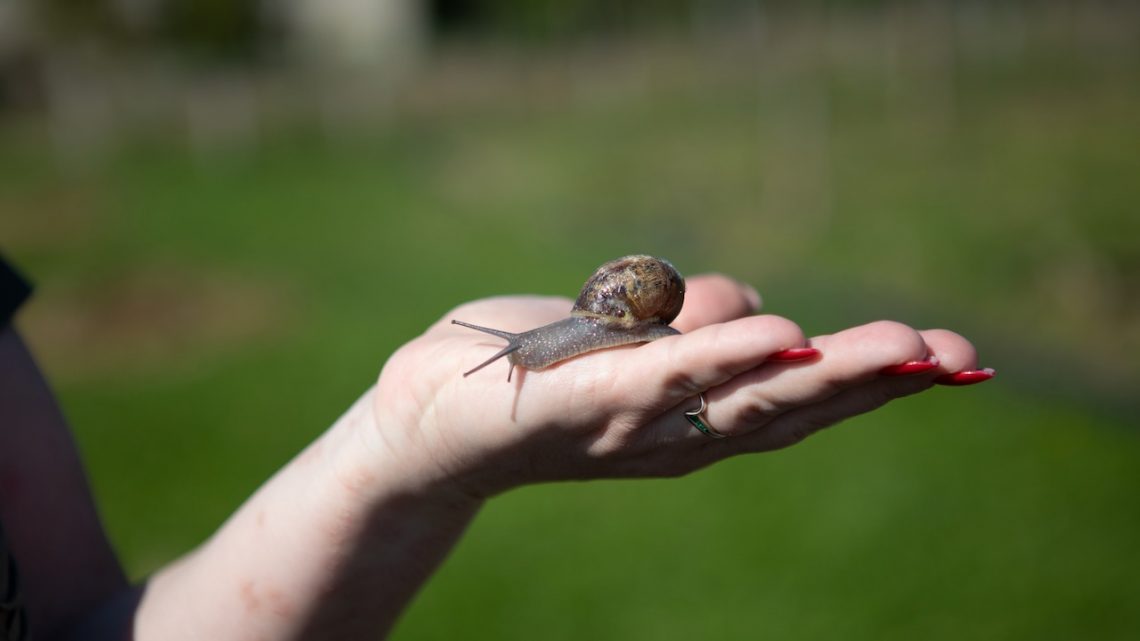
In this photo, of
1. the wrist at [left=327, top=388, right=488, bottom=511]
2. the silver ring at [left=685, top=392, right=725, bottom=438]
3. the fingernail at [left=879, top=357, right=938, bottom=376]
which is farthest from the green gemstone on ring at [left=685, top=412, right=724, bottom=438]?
the wrist at [left=327, top=388, right=488, bottom=511]

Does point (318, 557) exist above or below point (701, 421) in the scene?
below

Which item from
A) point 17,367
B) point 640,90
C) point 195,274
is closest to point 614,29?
point 640,90

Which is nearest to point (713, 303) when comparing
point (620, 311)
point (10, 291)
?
point (620, 311)

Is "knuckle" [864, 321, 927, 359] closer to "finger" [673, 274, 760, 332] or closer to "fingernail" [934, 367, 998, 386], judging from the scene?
"fingernail" [934, 367, 998, 386]

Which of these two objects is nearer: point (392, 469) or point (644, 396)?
point (644, 396)

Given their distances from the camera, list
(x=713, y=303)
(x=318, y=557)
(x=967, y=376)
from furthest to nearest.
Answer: (x=713, y=303) → (x=318, y=557) → (x=967, y=376)

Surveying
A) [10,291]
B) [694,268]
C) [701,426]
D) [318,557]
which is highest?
[10,291]

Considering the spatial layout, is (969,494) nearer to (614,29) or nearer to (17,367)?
(17,367)

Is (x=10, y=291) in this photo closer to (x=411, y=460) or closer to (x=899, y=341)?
(x=411, y=460)
